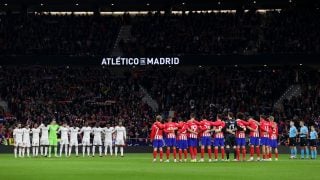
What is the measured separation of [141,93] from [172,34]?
19.8 ft

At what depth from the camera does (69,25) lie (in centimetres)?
7044

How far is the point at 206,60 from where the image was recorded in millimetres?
63562

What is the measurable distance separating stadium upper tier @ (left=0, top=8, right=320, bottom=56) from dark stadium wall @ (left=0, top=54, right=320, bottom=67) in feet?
2.04

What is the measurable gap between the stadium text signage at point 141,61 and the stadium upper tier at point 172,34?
936mm

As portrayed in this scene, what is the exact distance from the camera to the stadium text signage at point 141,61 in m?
63.1

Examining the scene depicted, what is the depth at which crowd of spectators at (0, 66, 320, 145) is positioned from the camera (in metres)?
61.2

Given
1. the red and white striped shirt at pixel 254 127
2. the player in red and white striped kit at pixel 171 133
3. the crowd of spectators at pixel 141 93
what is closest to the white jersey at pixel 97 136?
the crowd of spectators at pixel 141 93

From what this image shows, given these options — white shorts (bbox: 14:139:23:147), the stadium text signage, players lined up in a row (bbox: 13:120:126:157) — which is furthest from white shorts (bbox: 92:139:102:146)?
the stadium text signage

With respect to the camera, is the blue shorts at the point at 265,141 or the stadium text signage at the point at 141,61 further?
the stadium text signage at the point at 141,61

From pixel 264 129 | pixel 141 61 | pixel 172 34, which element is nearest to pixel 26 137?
pixel 141 61

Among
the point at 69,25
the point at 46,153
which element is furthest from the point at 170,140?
the point at 69,25

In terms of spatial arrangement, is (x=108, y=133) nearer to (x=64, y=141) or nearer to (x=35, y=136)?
(x=64, y=141)

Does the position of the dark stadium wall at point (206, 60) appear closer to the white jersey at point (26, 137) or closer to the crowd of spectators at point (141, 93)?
the crowd of spectators at point (141, 93)

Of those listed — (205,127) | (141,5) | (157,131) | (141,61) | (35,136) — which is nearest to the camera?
(157,131)
